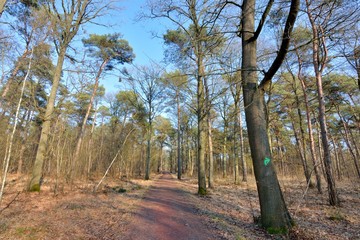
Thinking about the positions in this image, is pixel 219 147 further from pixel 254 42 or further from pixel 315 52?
pixel 254 42

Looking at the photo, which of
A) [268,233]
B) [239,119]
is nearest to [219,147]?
[239,119]

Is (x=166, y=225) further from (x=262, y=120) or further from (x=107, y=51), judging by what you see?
(x=107, y=51)

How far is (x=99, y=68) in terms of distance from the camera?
15.7 metres

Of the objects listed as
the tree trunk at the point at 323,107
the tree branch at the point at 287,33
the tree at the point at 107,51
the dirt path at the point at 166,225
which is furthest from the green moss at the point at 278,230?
the tree at the point at 107,51

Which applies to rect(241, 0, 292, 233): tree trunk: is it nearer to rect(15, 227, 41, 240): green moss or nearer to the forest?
the forest

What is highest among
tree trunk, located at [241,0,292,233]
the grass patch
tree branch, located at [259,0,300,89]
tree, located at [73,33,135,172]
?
tree, located at [73,33,135,172]

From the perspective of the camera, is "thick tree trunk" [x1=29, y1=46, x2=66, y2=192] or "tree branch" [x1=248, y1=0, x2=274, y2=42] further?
"thick tree trunk" [x1=29, y1=46, x2=66, y2=192]

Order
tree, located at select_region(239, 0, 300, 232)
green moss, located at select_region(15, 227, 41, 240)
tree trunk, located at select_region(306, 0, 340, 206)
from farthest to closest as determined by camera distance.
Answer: tree trunk, located at select_region(306, 0, 340, 206) → tree, located at select_region(239, 0, 300, 232) → green moss, located at select_region(15, 227, 41, 240)

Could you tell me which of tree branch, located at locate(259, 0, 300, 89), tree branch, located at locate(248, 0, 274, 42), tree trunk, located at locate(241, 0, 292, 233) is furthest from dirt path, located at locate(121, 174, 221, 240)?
tree branch, located at locate(248, 0, 274, 42)

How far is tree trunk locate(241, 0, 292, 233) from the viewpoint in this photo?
3834 millimetres

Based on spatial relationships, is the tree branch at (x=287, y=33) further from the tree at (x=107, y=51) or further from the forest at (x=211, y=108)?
the tree at (x=107, y=51)

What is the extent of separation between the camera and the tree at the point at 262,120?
3.77m

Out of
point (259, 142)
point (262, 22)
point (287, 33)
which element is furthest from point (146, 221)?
point (262, 22)

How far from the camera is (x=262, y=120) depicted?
13.9 feet
